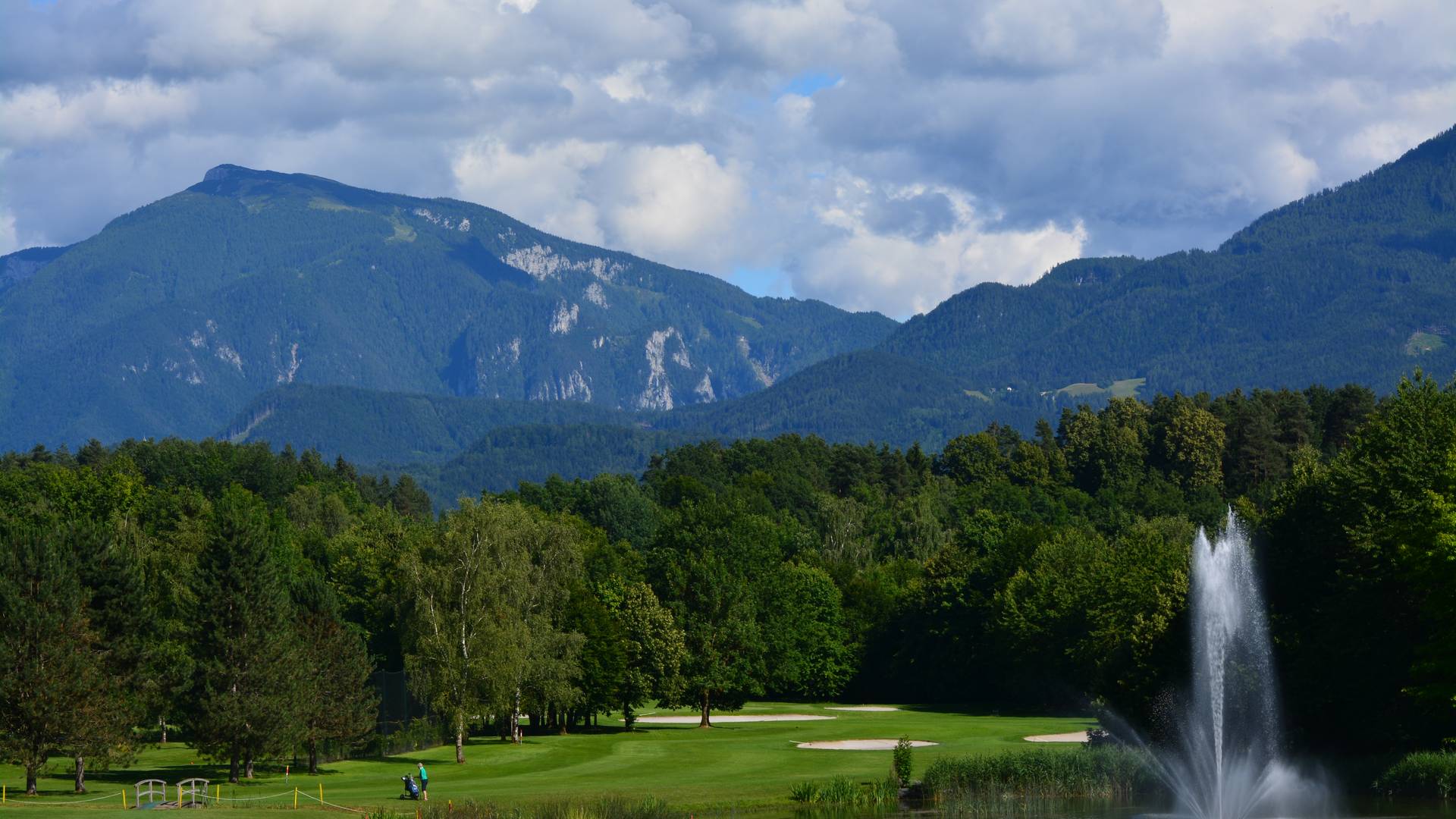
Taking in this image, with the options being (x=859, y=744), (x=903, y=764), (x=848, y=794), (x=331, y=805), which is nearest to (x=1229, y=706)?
(x=903, y=764)

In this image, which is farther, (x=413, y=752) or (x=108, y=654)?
(x=413, y=752)

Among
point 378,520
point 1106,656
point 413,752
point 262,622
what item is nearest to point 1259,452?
point 378,520

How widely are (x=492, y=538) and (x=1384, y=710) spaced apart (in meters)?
42.7

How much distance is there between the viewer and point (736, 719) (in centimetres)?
10806

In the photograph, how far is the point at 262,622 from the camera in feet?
230

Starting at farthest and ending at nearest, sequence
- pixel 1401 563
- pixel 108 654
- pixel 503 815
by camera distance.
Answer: pixel 108 654 < pixel 1401 563 < pixel 503 815

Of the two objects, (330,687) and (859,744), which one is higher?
(330,687)

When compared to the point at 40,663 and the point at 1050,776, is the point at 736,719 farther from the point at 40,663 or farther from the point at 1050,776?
the point at 40,663

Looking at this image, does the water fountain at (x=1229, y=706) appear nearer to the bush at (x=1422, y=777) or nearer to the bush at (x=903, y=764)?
the bush at (x=1422, y=777)

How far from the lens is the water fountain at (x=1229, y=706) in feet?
197

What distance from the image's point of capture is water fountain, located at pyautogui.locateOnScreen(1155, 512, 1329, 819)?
59969 mm

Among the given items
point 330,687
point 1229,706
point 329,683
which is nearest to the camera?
point 1229,706

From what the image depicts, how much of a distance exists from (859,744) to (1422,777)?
32.7 metres

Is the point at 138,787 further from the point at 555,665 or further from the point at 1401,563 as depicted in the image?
the point at 1401,563
